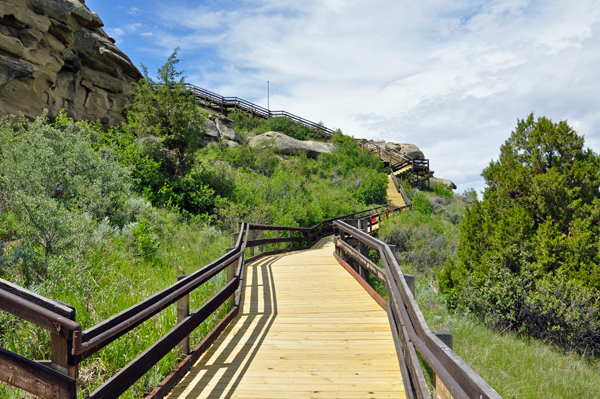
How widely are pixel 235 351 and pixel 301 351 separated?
886mm

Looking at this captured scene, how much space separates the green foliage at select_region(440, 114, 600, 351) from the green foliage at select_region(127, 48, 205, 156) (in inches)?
521

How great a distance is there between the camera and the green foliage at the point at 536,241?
10039 millimetres

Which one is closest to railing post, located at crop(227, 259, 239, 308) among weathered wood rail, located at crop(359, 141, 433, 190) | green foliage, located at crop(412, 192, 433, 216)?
green foliage, located at crop(412, 192, 433, 216)

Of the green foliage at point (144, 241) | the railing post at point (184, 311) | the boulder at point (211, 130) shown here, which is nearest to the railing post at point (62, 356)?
the railing post at point (184, 311)

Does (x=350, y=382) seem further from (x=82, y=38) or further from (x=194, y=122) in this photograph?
(x=82, y=38)

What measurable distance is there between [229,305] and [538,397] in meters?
5.00

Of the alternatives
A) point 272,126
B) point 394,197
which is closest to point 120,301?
point 394,197

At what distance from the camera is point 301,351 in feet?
15.2

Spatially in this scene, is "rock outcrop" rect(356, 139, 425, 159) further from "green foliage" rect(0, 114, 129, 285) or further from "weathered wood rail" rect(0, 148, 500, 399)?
"weathered wood rail" rect(0, 148, 500, 399)

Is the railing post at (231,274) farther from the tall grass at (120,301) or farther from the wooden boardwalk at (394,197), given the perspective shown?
the wooden boardwalk at (394,197)

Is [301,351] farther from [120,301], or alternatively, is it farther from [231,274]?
[120,301]

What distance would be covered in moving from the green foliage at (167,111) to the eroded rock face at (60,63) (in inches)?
190

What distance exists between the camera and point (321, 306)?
21.6 ft

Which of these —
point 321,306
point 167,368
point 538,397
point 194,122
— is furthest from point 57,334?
point 194,122
